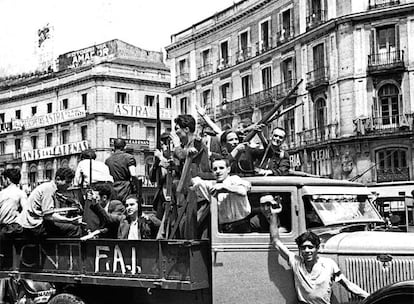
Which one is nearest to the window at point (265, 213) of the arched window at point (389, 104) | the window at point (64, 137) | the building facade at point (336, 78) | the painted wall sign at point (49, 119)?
the building facade at point (336, 78)

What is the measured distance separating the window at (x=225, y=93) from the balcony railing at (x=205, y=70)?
1543 millimetres

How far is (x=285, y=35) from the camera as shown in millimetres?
33188

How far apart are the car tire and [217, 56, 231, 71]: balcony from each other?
30.9m

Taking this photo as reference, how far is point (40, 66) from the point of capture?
179 feet

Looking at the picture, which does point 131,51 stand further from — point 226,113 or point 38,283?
point 38,283

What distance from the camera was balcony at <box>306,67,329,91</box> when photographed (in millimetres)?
29734

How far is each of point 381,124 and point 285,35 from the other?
7.86 meters

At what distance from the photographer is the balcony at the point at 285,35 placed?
107 ft

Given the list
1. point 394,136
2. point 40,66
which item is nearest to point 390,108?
point 394,136

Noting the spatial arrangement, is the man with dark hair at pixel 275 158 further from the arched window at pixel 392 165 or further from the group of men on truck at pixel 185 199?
the arched window at pixel 392 165

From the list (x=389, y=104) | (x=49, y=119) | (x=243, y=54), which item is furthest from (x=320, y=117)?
(x=49, y=119)

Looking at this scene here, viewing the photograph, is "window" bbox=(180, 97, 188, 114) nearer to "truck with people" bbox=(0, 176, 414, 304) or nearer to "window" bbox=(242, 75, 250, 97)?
"window" bbox=(242, 75, 250, 97)

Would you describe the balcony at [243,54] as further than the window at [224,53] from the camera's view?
No

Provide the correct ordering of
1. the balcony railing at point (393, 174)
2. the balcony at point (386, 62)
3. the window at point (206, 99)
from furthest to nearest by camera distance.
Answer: the window at point (206, 99) → the balcony at point (386, 62) → the balcony railing at point (393, 174)
